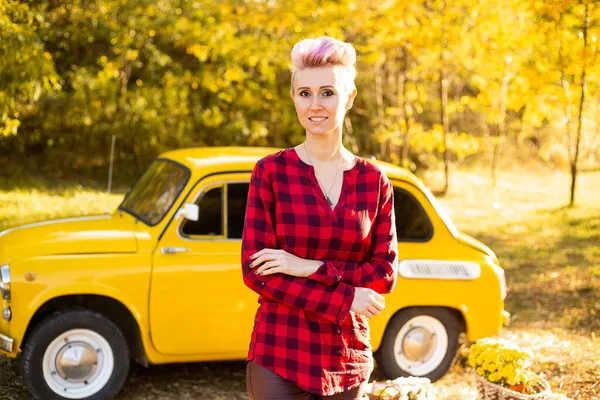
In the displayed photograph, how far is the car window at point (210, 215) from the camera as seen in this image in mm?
5328

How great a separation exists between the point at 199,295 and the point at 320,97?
2.93m

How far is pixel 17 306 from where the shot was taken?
15.7ft

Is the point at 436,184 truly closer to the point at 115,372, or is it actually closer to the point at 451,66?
the point at 451,66

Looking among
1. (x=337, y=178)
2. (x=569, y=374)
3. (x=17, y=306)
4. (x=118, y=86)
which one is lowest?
(x=569, y=374)

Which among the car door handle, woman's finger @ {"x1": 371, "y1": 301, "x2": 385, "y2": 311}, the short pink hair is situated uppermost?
the short pink hair

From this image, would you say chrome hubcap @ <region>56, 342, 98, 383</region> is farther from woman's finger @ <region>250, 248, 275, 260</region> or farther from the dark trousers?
woman's finger @ <region>250, 248, 275, 260</region>

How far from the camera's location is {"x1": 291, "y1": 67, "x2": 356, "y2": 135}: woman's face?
2.44 m

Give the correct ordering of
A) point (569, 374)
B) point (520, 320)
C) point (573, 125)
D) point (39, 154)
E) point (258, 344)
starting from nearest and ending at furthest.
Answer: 1. point (258, 344)
2. point (569, 374)
3. point (520, 320)
4. point (39, 154)
5. point (573, 125)

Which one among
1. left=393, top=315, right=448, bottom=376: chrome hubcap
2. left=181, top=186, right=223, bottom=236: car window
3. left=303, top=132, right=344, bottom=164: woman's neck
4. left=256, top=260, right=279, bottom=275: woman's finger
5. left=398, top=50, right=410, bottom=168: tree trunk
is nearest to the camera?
left=256, top=260, right=279, bottom=275: woman's finger

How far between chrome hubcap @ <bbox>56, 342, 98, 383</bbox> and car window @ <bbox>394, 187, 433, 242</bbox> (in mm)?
2321

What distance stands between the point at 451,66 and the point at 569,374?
13587 millimetres

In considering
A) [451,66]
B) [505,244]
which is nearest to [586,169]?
[451,66]

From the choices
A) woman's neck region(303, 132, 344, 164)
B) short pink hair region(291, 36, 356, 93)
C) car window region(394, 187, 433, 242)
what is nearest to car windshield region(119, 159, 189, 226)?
car window region(394, 187, 433, 242)

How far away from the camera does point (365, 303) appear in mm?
2426
